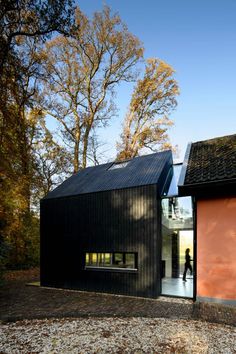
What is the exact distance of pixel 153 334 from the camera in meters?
6.42

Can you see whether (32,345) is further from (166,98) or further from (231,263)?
(166,98)

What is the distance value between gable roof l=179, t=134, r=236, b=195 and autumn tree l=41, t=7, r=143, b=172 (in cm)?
1219

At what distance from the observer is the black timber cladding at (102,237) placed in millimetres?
10617

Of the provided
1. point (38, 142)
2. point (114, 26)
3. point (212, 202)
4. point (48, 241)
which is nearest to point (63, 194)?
point (48, 241)

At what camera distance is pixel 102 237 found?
11906mm

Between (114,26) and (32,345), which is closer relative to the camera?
(32,345)

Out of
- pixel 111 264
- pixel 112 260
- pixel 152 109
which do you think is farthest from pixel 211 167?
pixel 152 109

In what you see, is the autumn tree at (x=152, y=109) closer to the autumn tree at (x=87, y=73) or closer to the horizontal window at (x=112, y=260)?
the autumn tree at (x=87, y=73)

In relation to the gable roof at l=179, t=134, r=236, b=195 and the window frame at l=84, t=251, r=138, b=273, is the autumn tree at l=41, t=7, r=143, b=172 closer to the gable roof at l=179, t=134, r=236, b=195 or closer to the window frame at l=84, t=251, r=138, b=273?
the window frame at l=84, t=251, r=138, b=273

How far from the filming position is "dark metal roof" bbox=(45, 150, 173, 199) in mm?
11523

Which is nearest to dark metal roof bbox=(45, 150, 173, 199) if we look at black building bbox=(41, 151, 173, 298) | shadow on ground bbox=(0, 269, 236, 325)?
black building bbox=(41, 151, 173, 298)

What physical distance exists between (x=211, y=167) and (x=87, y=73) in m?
15.4

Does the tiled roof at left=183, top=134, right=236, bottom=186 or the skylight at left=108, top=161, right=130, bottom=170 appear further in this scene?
the skylight at left=108, top=161, right=130, bottom=170

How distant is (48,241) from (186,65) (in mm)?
10574
